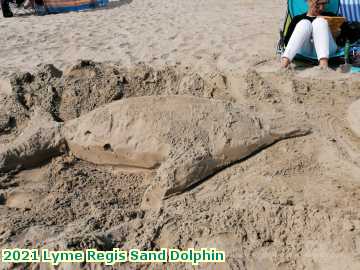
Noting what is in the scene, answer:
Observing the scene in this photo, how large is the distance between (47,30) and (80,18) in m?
0.93

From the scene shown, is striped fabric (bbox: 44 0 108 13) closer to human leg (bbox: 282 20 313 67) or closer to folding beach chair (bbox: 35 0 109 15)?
folding beach chair (bbox: 35 0 109 15)

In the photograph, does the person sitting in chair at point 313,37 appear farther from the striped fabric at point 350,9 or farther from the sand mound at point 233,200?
the striped fabric at point 350,9

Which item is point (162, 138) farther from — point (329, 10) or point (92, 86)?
point (329, 10)

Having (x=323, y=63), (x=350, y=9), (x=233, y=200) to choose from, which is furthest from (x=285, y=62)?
(x=233, y=200)

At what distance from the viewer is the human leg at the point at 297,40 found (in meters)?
3.79

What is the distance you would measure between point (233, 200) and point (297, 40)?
235 cm

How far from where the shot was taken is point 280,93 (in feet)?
10.5

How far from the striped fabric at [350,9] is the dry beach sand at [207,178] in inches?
53.5

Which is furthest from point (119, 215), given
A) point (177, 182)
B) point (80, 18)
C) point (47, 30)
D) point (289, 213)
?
point (80, 18)

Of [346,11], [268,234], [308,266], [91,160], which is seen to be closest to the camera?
[308,266]

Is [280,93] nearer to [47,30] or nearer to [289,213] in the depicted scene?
[289,213]

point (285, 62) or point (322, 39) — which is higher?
point (322, 39)

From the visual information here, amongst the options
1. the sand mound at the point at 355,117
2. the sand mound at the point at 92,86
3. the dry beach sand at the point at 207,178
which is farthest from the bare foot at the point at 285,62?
the sand mound at the point at 355,117

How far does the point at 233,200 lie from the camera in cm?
216
